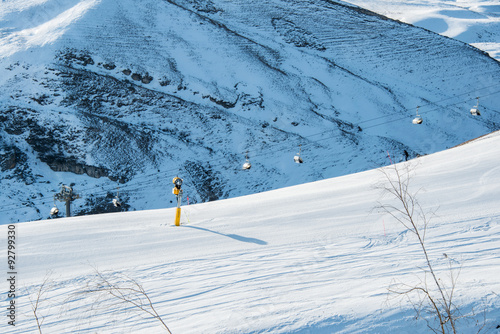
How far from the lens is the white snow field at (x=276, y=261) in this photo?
6.15 m

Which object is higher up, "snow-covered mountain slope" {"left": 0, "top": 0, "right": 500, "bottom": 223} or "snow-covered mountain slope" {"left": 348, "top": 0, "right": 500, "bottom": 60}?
"snow-covered mountain slope" {"left": 348, "top": 0, "right": 500, "bottom": 60}

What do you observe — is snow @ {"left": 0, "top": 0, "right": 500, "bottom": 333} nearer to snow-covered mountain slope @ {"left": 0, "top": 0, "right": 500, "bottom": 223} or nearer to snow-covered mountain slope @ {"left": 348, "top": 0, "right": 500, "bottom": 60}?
snow-covered mountain slope @ {"left": 0, "top": 0, "right": 500, "bottom": 223}

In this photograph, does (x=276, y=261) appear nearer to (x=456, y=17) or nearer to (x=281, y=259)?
(x=281, y=259)

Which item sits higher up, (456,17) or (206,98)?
(456,17)

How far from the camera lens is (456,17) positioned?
75.5 metres

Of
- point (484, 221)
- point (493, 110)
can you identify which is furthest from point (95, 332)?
point (493, 110)

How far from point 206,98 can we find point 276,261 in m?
30.5

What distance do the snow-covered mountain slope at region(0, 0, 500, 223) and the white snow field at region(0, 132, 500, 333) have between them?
16706mm

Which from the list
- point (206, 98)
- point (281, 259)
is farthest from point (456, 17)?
point (281, 259)

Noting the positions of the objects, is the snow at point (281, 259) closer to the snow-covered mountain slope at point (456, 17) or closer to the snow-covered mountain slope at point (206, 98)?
the snow-covered mountain slope at point (206, 98)

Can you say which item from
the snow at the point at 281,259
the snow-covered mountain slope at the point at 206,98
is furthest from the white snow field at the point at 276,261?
the snow-covered mountain slope at the point at 206,98

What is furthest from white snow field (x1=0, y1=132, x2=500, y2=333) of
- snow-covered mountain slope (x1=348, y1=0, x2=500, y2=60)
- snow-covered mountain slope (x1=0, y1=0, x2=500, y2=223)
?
snow-covered mountain slope (x1=348, y1=0, x2=500, y2=60)

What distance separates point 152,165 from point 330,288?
26.0 meters

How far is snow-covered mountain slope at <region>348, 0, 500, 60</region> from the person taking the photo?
204 feet
